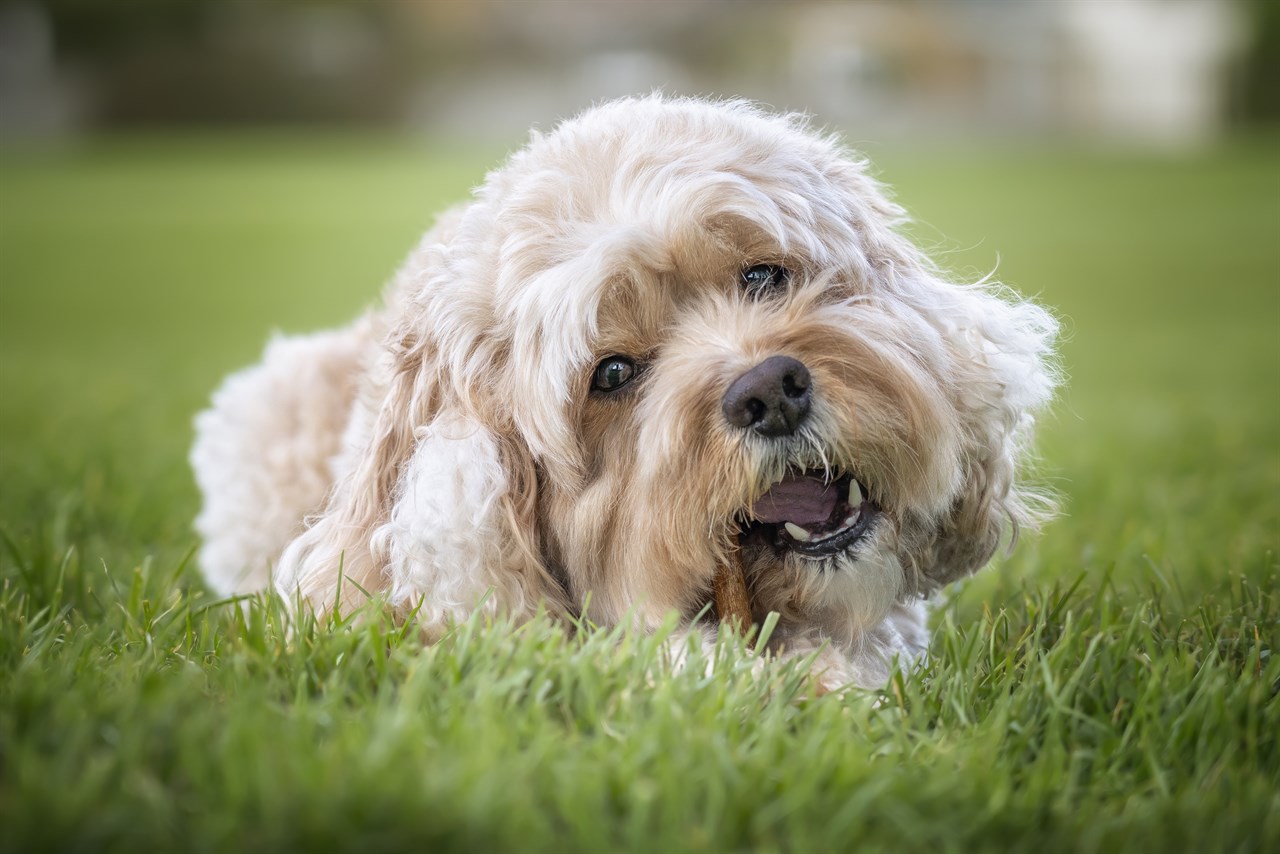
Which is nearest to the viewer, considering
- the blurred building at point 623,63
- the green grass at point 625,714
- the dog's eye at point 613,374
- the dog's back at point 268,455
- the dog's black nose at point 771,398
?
the green grass at point 625,714

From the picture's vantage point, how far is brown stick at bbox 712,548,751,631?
2.88 meters

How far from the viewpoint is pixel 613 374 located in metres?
3.00

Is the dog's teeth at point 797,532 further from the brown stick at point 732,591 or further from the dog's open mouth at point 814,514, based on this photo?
the brown stick at point 732,591

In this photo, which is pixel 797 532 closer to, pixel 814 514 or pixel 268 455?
pixel 814 514

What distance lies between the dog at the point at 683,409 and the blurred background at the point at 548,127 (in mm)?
678

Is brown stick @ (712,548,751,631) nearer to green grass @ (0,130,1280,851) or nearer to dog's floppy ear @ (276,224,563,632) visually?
green grass @ (0,130,1280,851)

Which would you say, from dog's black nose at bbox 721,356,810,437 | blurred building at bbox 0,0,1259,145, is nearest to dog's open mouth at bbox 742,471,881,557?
dog's black nose at bbox 721,356,810,437

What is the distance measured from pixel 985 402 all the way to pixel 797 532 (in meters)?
0.62

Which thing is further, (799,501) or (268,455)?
(268,455)

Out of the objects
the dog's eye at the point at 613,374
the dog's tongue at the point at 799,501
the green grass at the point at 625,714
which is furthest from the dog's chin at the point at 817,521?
the dog's eye at the point at 613,374

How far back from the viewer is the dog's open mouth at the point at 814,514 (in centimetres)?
286

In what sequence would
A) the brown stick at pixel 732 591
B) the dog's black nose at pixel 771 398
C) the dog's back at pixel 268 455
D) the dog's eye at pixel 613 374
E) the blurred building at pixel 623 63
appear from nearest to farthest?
Answer: the dog's black nose at pixel 771 398 → the brown stick at pixel 732 591 → the dog's eye at pixel 613 374 → the dog's back at pixel 268 455 → the blurred building at pixel 623 63

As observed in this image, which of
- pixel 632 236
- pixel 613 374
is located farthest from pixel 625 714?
pixel 632 236

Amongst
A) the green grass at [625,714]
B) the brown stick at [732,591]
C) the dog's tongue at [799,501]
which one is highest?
the dog's tongue at [799,501]
